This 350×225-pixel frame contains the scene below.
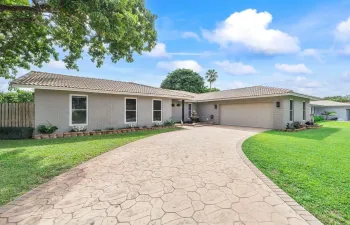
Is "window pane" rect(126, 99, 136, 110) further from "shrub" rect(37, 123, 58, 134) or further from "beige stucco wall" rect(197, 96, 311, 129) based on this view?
"beige stucco wall" rect(197, 96, 311, 129)

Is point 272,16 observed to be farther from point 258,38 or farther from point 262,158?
point 262,158

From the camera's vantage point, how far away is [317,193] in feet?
11.3

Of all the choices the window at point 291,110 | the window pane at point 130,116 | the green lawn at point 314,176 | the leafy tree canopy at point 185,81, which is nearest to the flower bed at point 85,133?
the window pane at point 130,116

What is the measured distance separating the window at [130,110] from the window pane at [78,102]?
2949 millimetres

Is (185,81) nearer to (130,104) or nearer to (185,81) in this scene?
(185,81)

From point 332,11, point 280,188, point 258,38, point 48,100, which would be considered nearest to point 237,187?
point 280,188

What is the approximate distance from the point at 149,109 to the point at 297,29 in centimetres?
1212

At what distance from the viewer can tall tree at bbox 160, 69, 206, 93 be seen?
123 feet

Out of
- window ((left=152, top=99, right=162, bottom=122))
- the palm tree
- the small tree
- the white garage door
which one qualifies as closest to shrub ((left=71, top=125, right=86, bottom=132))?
window ((left=152, top=99, right=162, bottom=122))

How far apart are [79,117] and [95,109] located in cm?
111

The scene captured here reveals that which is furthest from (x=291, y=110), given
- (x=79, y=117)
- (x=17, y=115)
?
(x=17, y=115)

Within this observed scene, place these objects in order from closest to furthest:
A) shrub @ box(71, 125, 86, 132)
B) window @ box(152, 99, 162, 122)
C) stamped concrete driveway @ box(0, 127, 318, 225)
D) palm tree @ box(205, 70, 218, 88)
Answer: stamped concrete driveway @ box(0, 127, 318, 225) < shrub @ box(71, 125, 86, 132) < window @ box(152, 99, 162, 122) < palm tree @ box(205, 70, 218, 88)

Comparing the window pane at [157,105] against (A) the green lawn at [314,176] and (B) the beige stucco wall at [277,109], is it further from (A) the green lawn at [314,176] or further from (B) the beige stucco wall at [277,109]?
(A) the green lawn at [314,176]

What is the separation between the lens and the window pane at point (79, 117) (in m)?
10.8
